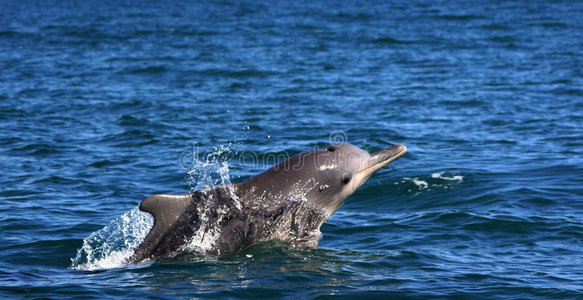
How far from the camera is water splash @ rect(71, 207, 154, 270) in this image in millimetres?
12273

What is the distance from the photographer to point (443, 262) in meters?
12.4

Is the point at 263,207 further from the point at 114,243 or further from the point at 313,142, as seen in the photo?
the point at 313,142

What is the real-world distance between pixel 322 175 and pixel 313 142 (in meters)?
9.56

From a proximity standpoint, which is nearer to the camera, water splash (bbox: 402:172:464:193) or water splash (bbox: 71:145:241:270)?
water splash (bbox: 71:145:241:270)

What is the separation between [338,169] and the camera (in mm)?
12430

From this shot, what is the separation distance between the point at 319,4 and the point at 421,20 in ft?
50.7

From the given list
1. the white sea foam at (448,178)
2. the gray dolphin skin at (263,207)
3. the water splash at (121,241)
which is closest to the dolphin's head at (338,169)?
the gray dolphin skin at (263,207)

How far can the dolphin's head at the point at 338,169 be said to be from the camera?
1234 cm

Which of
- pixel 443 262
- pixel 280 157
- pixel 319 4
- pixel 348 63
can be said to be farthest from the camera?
pixel 319 4

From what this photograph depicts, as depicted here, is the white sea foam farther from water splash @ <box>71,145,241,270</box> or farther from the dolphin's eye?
the dolphin's eye

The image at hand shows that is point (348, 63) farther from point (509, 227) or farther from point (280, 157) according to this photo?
point (509, 227)

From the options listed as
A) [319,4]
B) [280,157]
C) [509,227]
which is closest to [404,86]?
[280,157]

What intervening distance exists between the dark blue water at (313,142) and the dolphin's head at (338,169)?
0.85 m

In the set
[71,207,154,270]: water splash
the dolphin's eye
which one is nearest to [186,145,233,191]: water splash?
[71,207,154,270]: water splash
